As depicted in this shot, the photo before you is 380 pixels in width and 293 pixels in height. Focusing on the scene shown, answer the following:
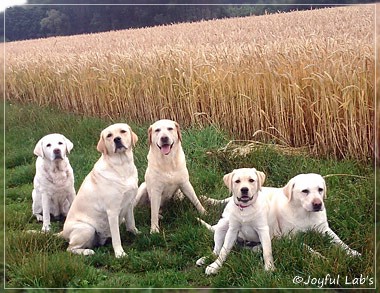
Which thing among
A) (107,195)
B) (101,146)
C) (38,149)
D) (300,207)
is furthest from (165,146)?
(300,207)

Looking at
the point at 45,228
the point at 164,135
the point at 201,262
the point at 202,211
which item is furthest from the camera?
the point at 45,228

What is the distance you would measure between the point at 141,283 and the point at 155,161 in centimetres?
135

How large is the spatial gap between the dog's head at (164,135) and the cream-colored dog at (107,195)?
18 cm

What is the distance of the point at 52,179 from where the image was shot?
210 inches

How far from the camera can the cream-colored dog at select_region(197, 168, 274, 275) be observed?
432 centimetres

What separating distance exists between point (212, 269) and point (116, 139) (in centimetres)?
139

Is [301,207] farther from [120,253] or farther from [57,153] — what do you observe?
[57,153]

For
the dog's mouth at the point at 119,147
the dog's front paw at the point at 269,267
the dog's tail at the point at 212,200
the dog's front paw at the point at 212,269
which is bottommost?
the dog's front paw at the point at 212,269

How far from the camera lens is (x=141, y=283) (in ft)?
13.9

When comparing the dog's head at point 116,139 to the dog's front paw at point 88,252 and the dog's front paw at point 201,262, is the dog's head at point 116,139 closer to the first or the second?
the dog's front paw at point 88,252

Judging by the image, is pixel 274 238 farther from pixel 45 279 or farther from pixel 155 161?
pixel 45 279

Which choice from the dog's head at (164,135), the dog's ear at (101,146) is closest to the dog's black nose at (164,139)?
the dog's head at (164,135)

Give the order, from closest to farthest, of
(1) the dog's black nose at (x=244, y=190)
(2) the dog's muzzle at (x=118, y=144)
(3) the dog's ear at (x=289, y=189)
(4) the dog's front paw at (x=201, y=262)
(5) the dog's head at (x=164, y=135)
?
(1) the dog's black nose at (x=244, y=190) → (3) the dog's ear at (x=289, y=189) → (4) the dog's front paw at (x=201, y=262) → (2) the dog's muzzle at (x=118, y=144) → (5) the dog's head at (x=164, y=135)

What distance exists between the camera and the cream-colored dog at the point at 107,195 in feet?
15.8
